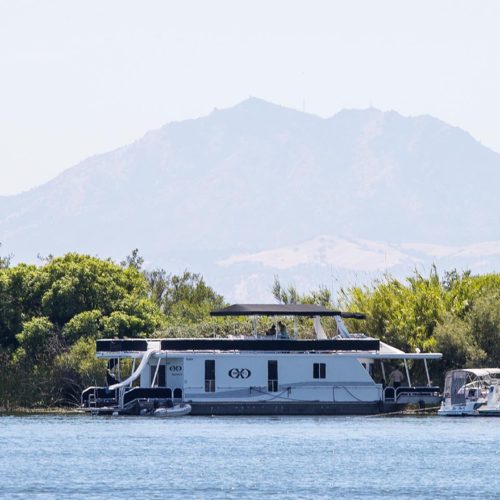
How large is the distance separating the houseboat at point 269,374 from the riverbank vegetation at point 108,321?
12.8 feet

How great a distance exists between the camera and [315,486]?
1844 inches

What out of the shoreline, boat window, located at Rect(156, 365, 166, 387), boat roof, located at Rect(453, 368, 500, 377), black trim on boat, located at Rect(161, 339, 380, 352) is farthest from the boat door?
boat roof, located at Rect(453, 368, 500, 377)

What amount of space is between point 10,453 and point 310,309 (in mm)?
26221

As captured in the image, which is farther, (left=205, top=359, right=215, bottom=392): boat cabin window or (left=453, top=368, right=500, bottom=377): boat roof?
(left=205, top=359, right=215, bottom=392): boat cabin window

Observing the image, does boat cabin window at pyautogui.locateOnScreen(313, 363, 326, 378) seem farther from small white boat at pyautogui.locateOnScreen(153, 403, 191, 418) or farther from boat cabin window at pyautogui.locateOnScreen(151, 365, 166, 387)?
boat cabin window at pyautogui.locateOnScreen(151, 365, 166, 387)

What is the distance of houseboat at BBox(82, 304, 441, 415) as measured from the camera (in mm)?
77750

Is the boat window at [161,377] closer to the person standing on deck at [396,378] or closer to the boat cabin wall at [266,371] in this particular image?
the boat cabin wall at [266,371]

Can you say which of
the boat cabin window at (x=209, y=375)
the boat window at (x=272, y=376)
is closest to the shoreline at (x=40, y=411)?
the boat cabin window at (x=209, y=375)

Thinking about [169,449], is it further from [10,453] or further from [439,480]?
[439,480]

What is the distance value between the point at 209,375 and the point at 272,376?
10.5 ft

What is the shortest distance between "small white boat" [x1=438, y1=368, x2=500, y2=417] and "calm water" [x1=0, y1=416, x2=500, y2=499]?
1.97 meters

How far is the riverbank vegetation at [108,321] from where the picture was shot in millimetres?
81500

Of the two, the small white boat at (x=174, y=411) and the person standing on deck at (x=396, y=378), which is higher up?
the person standing on deck at (x=396, y=378)

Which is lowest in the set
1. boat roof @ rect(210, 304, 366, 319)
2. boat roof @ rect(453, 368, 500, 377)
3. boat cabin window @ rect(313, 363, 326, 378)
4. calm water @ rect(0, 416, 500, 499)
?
calm water @ rect(0, 416, 500, 499)
